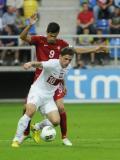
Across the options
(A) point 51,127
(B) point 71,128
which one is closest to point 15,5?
(B) point 71,128

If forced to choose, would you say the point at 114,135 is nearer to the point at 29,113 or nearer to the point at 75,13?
the point at 29,113

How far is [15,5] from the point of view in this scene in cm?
2688

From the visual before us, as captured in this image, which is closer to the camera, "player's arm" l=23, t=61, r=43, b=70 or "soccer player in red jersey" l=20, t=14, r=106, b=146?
"player's arm" l=23, t=61, r=43, b=70

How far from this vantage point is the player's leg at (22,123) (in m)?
12.9

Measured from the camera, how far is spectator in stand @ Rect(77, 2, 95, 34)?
2556 centimetres

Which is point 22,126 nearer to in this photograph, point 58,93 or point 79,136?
point 58,93

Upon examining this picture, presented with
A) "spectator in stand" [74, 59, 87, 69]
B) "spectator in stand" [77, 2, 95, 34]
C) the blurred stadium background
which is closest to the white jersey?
the blurred stadium background

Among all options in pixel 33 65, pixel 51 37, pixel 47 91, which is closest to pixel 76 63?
pixel 51 37

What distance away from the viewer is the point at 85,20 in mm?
25703

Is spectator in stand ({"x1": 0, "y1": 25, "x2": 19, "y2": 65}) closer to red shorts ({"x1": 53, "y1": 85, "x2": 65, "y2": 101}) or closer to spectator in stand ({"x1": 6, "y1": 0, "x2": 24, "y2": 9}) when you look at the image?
spectator in stand ({"x1": 6, "y1": 0, "x2": 24, "y2": 9})

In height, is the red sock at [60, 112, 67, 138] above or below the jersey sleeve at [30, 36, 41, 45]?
below

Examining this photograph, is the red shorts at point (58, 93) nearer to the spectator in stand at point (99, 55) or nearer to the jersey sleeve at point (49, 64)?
the jersey sleeve at point (49, 64)

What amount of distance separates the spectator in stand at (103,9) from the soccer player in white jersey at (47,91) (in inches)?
517

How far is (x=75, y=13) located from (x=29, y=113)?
15.4 m
